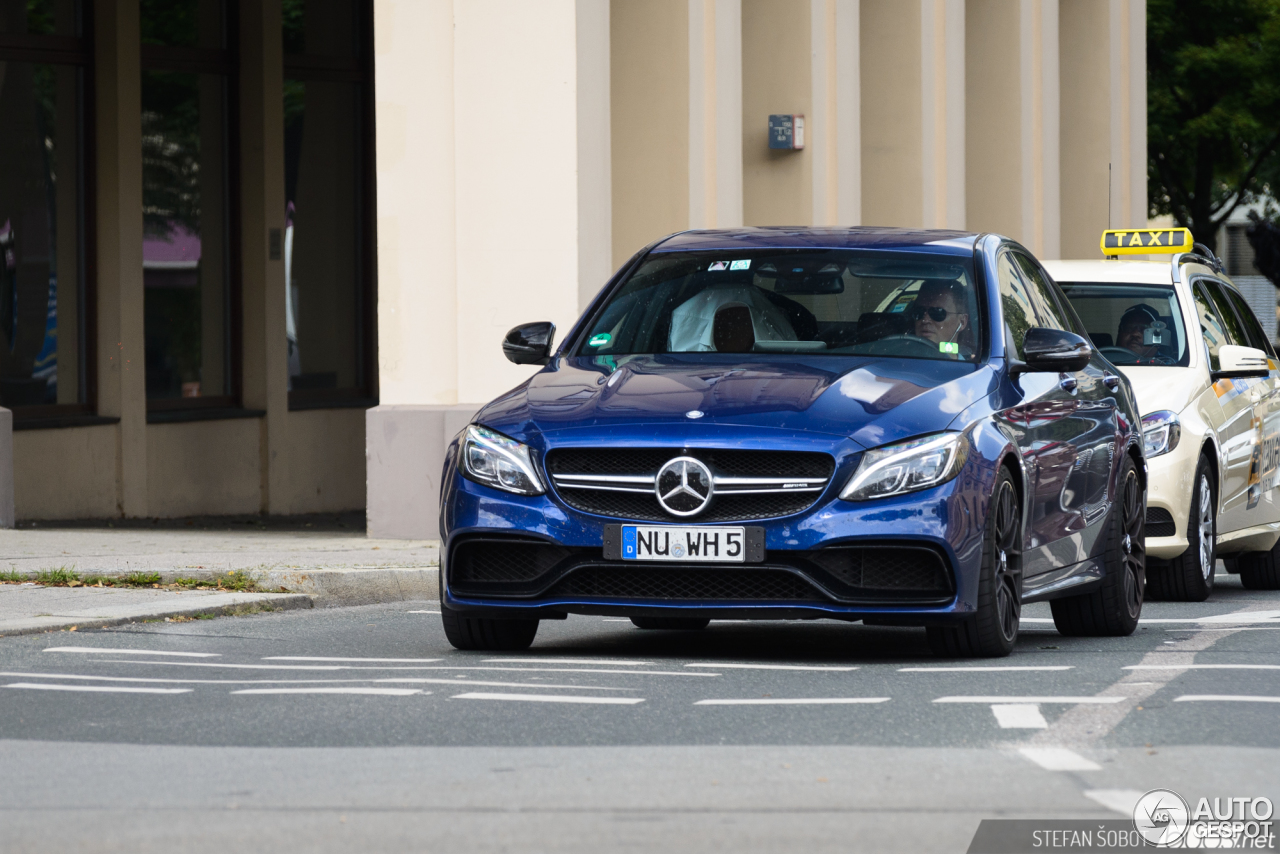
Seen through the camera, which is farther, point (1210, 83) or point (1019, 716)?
point (1210, 83)

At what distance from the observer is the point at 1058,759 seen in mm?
6301

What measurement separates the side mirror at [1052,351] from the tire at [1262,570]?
5161mm

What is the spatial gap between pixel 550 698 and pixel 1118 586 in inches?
131

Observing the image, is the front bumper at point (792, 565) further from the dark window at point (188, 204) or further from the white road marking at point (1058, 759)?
the dark window at point (188, 204)

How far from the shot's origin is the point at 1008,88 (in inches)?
1011

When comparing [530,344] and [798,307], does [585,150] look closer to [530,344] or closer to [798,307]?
[530,344]

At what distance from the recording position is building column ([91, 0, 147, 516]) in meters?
18.1

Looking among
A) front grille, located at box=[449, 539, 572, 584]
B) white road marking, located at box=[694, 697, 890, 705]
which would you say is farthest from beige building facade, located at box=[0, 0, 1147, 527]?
white road marking, located at box=[694, 697, 890, 705]

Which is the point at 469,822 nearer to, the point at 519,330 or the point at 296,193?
the point at 519,330

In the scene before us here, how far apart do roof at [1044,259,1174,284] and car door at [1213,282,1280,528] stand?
789mm

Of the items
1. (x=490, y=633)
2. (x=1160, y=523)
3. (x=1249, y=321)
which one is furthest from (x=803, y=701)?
(x=1249, y=321)

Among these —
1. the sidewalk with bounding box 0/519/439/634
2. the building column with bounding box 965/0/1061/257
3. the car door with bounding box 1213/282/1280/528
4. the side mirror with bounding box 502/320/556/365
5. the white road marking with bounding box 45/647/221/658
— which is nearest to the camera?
the white road marking with bounding box 45/647/221/658

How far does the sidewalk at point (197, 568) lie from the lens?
1051cm

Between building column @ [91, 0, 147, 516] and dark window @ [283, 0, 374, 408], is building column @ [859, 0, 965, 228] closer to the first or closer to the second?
dark window @ [283, 0, 374, 408]
